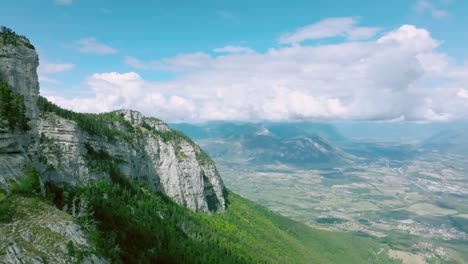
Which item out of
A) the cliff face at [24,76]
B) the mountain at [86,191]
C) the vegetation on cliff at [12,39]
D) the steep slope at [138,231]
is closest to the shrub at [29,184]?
the mountain at [86,191]

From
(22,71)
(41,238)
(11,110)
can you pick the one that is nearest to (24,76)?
(22,71)

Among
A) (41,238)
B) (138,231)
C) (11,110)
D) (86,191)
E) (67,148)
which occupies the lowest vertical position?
(138,231)

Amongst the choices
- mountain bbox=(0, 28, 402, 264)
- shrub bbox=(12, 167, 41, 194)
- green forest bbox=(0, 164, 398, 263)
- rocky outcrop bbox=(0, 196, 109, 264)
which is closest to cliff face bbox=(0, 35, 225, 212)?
mountain bbox=(0, 28, 402, 264)

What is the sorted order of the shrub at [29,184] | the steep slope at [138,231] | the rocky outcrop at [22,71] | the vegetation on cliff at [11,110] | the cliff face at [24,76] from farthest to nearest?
the rocky outcrop at [22,71], the cliff face at [24,76], the vegetation on cliff at [11,110], the shrub at [29,184], the steep slope at [138,231]

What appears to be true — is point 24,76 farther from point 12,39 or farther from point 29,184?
point 29,184

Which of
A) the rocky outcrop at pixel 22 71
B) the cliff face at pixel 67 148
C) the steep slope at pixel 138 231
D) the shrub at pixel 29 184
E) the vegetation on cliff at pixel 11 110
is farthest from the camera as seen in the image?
the rocky outcrop at pixel 22 71

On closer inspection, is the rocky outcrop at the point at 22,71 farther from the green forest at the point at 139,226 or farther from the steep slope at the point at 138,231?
the green forest at the point at 139,226

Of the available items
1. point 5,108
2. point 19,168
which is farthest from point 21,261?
point 5,108
